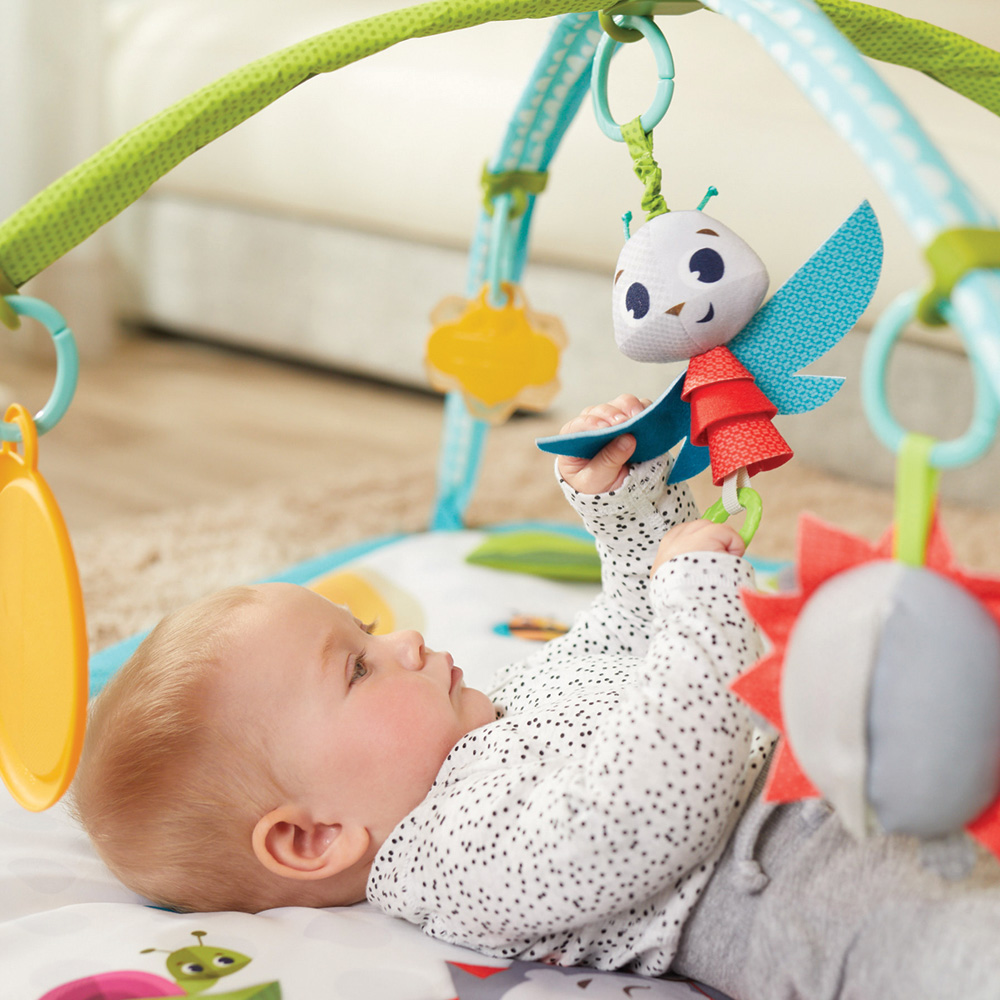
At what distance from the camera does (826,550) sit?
1.42 ft

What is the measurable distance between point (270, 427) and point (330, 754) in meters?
1.38

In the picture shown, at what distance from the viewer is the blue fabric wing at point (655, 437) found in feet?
2.17

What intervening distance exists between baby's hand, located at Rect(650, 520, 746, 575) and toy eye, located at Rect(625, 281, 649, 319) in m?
0.12

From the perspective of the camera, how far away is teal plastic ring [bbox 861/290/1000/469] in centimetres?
38

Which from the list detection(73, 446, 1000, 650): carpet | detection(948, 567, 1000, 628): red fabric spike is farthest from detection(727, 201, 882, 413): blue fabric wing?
detection(73, 446, 1000, 650): carpet

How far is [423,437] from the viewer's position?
1944 mm

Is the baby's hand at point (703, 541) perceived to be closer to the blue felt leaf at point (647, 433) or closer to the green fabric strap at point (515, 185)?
the blue felt leaf at point (647, 433)

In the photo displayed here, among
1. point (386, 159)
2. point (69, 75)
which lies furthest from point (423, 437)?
point (69, 75)

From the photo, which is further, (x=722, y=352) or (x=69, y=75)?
(x=69, y=75)

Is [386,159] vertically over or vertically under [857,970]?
over

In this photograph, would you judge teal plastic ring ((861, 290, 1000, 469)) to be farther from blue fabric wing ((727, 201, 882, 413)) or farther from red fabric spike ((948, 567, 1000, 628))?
blue fabric wing ((727, 201, 882, 413))

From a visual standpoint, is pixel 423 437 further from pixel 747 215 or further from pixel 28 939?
pixel 28 939

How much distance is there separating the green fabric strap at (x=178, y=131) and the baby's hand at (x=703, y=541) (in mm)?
307

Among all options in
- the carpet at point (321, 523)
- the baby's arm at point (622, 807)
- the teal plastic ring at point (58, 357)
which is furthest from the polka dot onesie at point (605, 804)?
the carpet at point (321, 523)
